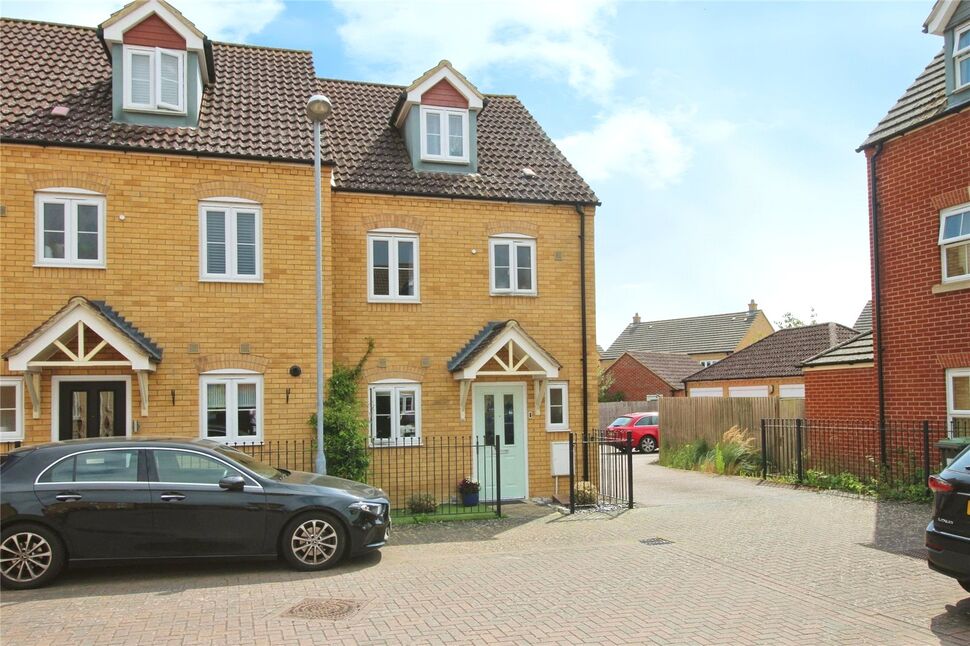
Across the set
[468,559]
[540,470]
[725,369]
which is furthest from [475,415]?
[725,369]

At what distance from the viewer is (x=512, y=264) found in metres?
16.2

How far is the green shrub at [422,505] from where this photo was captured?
1383cm

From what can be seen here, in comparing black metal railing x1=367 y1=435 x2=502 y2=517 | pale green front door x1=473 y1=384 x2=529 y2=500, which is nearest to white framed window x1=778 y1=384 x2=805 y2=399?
pale green front door x1=473 y1=384 x2=529 y2=500

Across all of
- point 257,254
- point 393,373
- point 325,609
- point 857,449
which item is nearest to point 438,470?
point 393,373

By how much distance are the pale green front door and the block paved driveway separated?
116 inches

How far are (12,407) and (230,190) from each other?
4.86 metres

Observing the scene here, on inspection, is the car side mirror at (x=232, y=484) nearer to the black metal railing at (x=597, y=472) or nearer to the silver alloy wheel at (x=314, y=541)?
the silver alloy wheel at (x=314, y=541)

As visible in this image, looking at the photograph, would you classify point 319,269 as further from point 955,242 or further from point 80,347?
point 955,242

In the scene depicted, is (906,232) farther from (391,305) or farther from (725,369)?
(725,369)

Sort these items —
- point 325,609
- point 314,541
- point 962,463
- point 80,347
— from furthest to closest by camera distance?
point 80,347 → point 314,541 → point 325,609 → point 962,463

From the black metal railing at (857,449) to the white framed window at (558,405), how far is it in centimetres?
504

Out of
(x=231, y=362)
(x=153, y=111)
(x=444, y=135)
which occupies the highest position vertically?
(x=444, y=135)

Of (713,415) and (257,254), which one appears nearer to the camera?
(257,254)

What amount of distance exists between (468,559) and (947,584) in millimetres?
5385
